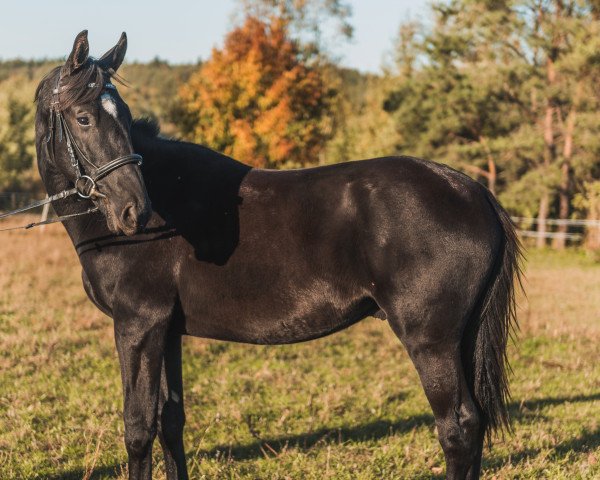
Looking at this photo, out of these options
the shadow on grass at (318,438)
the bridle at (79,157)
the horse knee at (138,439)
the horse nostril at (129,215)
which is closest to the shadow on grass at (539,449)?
the shadow on grass at (318,438)

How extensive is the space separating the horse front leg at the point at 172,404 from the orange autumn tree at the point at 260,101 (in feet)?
73.5

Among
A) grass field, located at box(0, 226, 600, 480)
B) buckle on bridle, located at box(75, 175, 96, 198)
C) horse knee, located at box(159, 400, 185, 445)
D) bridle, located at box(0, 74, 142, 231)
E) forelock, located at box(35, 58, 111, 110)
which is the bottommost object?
grass field, located at box(0, 226, 600, 480)

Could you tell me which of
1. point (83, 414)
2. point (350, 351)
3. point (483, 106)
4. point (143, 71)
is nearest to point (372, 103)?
point (483, 106)

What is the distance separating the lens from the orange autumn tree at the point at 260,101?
26.3 metres

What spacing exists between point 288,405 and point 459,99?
23165 millimetres

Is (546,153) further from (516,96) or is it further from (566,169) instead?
(516,96)

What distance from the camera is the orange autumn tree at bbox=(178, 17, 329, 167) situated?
26266mm

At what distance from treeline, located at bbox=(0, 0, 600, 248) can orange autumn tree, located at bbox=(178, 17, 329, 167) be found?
2.2 inches

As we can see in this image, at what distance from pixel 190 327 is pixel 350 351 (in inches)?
190

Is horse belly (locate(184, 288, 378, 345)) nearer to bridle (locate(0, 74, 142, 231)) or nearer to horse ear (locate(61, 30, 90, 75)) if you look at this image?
bridle (locate(0, 74, 142, 231))

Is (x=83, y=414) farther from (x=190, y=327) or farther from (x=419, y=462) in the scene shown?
(x=419, y=462)

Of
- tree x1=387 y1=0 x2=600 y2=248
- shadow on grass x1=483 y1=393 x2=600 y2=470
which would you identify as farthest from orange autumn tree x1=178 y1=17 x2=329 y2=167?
shadow on grass x1=483 y1=393 x2=600 y2=470

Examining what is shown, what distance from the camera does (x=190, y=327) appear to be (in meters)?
3.37

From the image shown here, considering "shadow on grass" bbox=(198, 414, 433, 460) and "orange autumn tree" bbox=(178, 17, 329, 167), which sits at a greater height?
"orange autumn tree" bbox=(178, 17, 329, 167)
